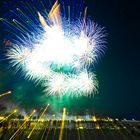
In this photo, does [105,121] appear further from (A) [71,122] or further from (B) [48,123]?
(B) [48,123]

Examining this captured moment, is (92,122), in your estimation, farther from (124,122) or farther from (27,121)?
(27,121)

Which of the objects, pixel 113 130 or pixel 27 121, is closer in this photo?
pixel 113 130

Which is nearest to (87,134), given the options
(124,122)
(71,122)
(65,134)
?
(65,134)

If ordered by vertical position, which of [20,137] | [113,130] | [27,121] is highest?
[27,121]

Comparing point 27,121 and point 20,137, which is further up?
point 27,121

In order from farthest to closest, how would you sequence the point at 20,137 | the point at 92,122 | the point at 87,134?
1. the point at 92,122
2. the point at 87,134
3. the point at 20,137

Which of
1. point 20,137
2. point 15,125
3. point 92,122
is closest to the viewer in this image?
point 20,137

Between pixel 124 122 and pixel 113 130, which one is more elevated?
pixel 124 122

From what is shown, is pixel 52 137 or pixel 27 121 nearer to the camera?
pixel 52 137

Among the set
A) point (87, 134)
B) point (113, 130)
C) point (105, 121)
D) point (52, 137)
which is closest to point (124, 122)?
point (105, 121)
